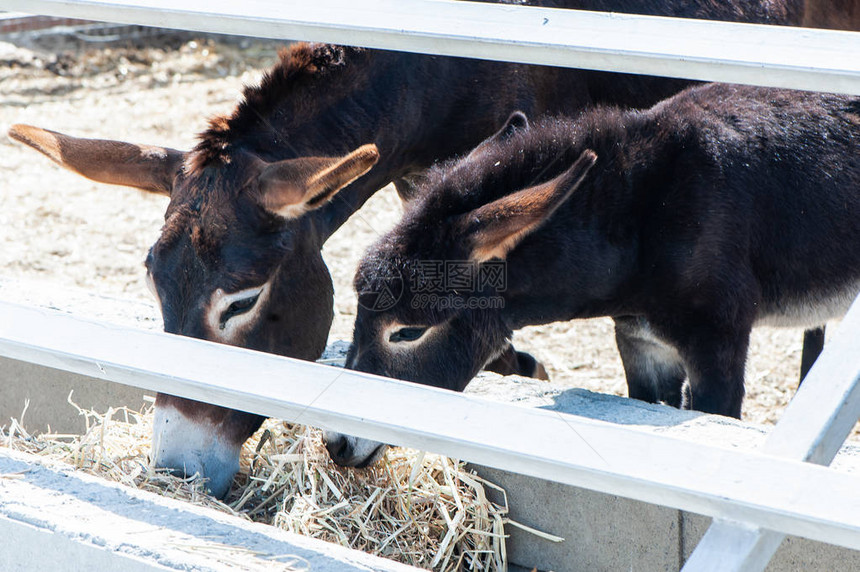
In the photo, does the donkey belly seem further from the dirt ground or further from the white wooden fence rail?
the white wooden fence rail

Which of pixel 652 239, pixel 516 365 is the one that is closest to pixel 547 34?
pixel 652 239

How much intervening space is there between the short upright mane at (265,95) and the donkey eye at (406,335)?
2.75 ft

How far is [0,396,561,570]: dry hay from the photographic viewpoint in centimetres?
281

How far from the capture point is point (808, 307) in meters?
3.58

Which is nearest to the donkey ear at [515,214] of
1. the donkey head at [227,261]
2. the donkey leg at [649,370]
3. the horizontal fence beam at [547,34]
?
the donkey head at [227,261]

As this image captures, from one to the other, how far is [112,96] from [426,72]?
654 centimetres

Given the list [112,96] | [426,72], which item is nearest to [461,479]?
[426,72]

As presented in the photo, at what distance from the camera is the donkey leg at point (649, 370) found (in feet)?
12.2

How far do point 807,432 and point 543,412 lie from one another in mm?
436

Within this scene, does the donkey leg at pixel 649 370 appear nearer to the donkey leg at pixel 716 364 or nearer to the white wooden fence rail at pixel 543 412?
the donkey leg at pixel 716 364

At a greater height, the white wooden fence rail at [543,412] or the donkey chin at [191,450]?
the white wooden fence rail at [543,412]

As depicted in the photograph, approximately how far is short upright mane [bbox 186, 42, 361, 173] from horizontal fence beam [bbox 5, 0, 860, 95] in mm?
719
